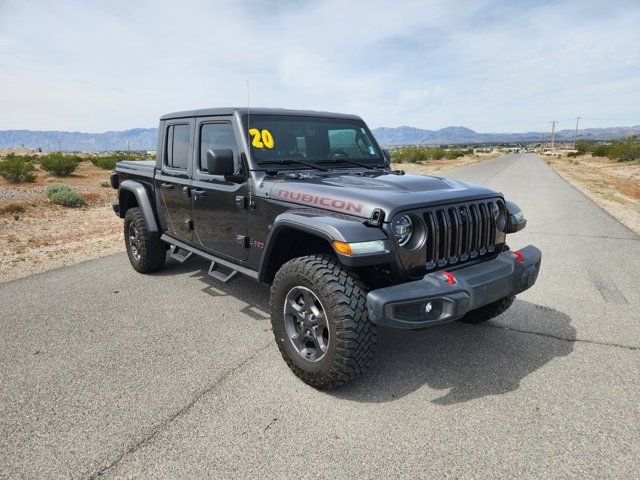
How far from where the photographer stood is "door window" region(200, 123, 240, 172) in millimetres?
3821

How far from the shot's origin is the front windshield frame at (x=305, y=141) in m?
3.73

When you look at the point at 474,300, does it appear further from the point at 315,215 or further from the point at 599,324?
the point at 599,324

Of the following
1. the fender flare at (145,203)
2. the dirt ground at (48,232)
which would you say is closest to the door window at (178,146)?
the fender flare at (145,203)

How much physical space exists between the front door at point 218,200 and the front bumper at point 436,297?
1626 mm

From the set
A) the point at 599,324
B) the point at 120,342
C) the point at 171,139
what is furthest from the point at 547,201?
the point at 120,342

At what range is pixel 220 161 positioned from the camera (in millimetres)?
3334

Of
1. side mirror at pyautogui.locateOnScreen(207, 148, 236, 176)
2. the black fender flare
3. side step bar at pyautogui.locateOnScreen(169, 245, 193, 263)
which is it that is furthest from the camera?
side step bar at pyautogui.locateOnScreen(169, 245, 193, 263)

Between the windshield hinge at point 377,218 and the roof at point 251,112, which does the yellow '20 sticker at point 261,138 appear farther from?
the windshield hinge at point 377,218

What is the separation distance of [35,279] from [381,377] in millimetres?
4683

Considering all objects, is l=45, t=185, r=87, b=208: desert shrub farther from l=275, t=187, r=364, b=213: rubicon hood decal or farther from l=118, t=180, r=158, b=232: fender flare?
l=275, t=187, r=364, b=213: rubicon hood decal

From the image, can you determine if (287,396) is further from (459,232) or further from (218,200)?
(218,200)

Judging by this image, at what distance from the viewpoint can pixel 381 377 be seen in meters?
3.08

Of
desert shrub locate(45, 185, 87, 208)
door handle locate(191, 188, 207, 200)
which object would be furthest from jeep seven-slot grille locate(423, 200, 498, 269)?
desert shrub locate(45, 185, 87, 208)

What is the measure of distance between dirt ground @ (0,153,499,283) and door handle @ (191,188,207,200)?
305cm
